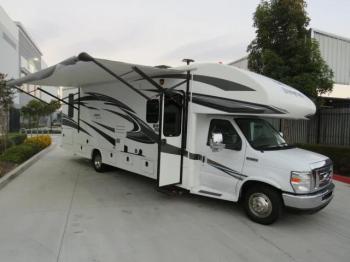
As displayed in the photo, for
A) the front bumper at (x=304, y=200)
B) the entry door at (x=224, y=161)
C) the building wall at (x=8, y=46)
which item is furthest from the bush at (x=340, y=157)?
the building wall at (x=8, y=46)

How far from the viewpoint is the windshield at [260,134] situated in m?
5.56

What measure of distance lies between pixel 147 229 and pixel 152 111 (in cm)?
299

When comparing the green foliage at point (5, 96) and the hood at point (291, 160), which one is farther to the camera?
the green foliage at point (5, 96)

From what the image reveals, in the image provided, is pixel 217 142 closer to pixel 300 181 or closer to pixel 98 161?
pixel 300 181

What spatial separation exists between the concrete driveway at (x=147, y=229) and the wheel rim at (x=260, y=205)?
22cm

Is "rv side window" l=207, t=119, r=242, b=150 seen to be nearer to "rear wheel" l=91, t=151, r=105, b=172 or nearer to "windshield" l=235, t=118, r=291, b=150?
"windshield" l=235, t=118, r=291, b=150

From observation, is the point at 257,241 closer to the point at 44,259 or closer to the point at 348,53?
the point at 44,259

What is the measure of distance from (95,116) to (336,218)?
274 inches

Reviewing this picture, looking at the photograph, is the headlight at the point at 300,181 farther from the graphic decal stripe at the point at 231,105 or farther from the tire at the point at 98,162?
the tire at the point at 98,162

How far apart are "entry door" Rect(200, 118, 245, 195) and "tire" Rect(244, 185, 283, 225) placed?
0.34 metres

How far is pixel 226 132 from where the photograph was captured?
5805mm

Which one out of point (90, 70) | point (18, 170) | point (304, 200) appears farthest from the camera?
point (18, 170)

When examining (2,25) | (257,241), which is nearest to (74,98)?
(257,241)

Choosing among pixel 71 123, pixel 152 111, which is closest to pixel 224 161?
pixel 152 111
